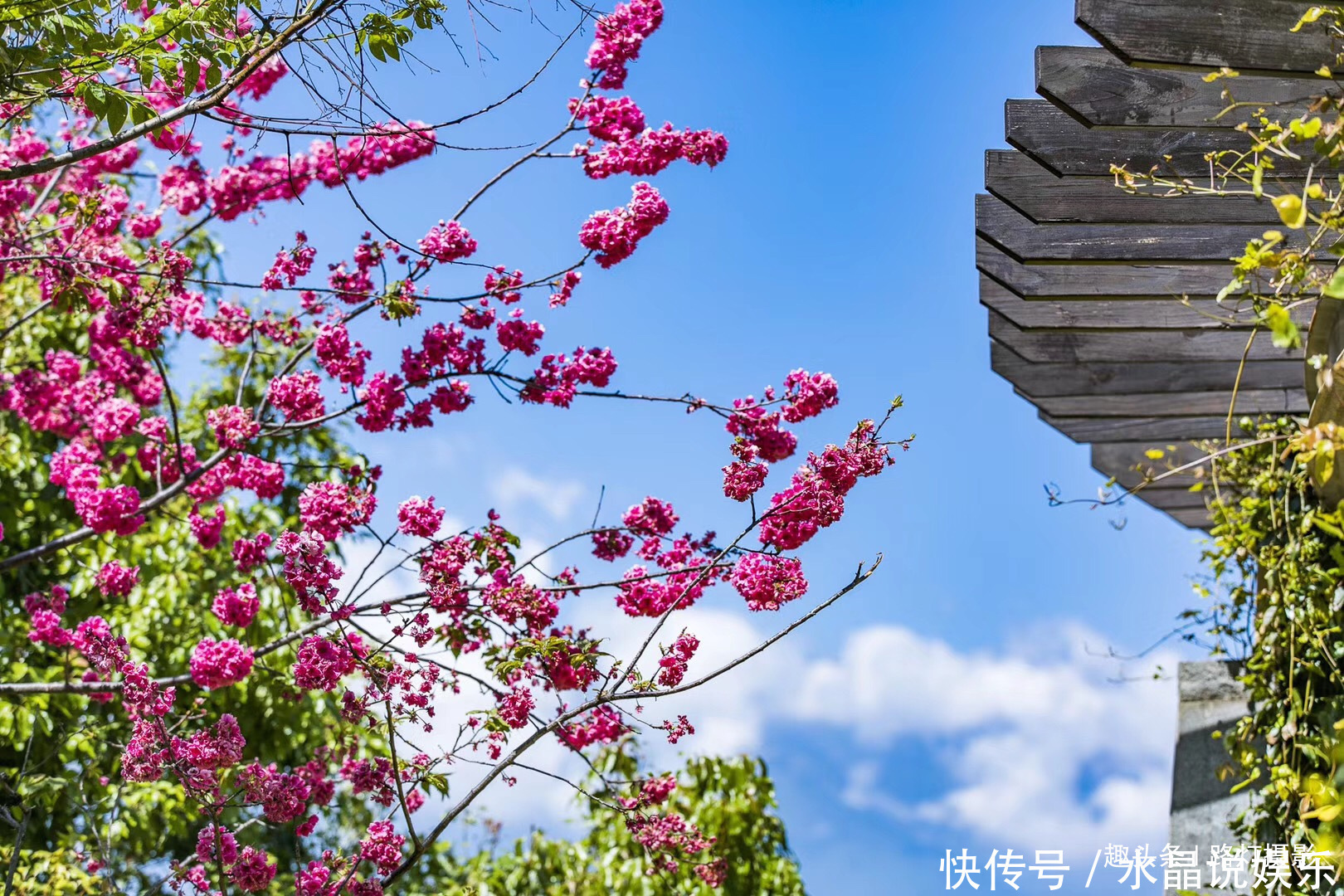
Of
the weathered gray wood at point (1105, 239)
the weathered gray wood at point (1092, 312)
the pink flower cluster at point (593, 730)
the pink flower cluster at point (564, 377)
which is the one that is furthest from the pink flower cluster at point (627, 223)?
the pink flower cluster at point (593, 730)

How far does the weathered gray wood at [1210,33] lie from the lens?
2.73 m

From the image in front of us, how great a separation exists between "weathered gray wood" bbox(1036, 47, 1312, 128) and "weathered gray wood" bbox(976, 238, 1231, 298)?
64 cm

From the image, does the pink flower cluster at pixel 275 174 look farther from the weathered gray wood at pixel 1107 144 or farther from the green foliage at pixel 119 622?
the weathered gray wood at pixel 1107 144

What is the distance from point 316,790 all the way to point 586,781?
1716 millimetres

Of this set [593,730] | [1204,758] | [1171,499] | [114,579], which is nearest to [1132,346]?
[1171,499]

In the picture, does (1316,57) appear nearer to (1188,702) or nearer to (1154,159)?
(1154,159)

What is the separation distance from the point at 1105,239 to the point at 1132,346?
91 cm

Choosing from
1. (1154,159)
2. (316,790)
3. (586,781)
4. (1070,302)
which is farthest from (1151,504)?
(316,790)

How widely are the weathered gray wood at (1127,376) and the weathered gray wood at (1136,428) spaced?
1.12 ft

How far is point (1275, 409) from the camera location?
4266 mm

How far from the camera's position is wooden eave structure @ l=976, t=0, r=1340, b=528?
→ 9.36 feet

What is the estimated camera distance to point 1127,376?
14.4 feet

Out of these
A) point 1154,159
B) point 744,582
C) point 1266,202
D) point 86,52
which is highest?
point 1266,202

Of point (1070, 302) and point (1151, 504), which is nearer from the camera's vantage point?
point (1070, 302)
